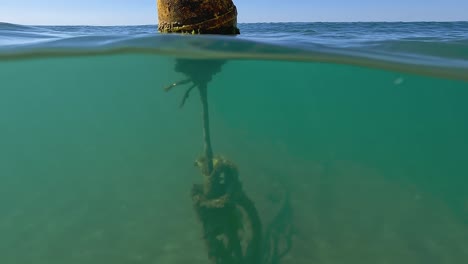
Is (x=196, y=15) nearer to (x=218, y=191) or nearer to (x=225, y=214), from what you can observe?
(x=218, y=191)

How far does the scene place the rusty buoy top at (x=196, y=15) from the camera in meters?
5.81

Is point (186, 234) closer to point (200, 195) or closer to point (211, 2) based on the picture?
point (200, 195)

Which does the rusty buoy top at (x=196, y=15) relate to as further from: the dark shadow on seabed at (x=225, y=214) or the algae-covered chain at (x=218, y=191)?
the dark shadow on seabed at (x=225, y=214)

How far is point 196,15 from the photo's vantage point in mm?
5844

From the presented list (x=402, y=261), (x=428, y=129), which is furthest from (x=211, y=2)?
(x=428, y=129)

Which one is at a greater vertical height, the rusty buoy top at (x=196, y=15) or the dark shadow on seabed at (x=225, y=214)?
the rusty buoy top at (x=196, y=15)

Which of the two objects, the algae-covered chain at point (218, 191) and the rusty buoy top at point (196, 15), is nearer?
the algae-covered chain at point (218, 191)

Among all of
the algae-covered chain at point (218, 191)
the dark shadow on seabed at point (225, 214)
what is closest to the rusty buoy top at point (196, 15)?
the algae-covered chain at point (218, 191)

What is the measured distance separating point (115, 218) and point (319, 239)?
4.62 meters

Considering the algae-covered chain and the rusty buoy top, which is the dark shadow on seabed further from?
the rusty buoy top

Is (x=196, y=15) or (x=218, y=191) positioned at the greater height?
(x=196, y=15)

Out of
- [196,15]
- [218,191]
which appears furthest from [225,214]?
[196,15]

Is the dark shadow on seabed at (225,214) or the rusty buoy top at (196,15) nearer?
the dark shadow on seabed at (225,214)

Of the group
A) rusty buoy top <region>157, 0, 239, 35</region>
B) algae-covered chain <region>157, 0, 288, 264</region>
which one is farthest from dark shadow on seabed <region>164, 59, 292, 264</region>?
rusty buoy top <region>157, 0, 239, 35</region>
